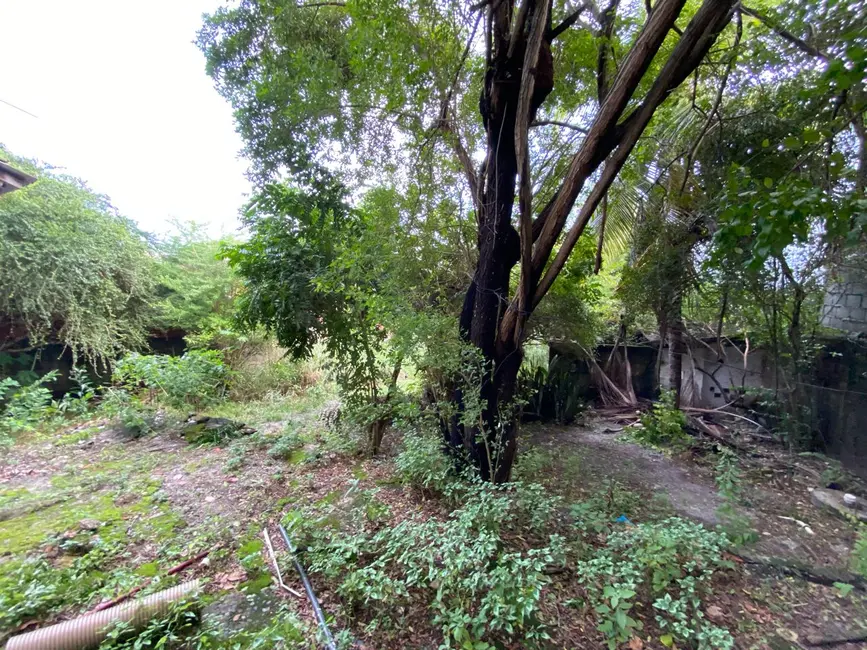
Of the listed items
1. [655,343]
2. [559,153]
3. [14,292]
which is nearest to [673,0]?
[559,153]

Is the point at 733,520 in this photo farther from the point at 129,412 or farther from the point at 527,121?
the point at 129,412

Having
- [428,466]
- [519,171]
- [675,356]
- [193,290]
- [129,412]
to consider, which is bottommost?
[129,412]

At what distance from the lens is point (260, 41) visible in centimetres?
389

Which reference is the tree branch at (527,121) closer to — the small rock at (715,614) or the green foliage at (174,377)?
the small rock at (715,614)

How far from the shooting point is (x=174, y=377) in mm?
5695

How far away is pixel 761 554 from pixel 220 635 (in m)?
3.23

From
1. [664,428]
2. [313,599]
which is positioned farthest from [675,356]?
[313,599]

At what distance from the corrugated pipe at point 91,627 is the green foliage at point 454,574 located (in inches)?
28.4

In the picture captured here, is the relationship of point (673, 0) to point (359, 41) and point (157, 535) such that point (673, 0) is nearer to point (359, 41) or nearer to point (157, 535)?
point (359, 41)

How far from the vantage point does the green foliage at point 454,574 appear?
1588 mm

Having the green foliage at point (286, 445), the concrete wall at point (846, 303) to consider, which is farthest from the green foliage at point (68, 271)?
the concrete wall at point (846, 303)

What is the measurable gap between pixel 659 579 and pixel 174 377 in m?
6.35

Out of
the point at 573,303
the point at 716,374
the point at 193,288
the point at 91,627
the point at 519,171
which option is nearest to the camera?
the point at 91,627

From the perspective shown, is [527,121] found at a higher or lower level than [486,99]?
lower
